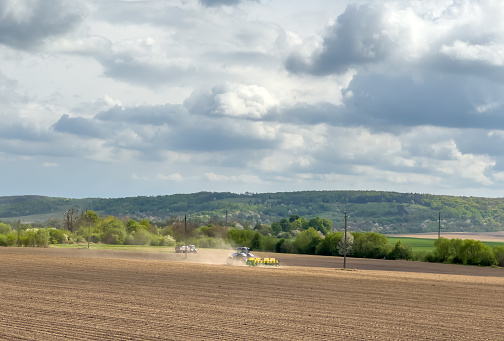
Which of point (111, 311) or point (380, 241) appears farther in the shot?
point (380, 241)

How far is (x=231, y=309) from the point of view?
29344mm

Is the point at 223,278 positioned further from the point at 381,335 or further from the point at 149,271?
the point at 381,335

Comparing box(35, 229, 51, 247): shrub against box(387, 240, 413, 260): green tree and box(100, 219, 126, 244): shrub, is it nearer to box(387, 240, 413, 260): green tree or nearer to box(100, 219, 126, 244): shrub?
box(100, 219, 126, 244): shrub

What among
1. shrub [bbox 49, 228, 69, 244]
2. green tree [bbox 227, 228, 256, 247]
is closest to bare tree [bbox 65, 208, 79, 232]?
shrub [bbox 49, 228, 69, 244]

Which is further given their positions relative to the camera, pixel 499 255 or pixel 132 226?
pixel 132 226

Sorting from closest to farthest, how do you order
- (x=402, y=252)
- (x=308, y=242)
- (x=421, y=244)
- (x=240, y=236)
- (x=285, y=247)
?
→ 1. (x=402, y=252)
2. (x=308, y=242)
3. (x=285, y=247)
4. (x=240, y=236)
5. (x=421, y=244)

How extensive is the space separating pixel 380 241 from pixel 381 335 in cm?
8934

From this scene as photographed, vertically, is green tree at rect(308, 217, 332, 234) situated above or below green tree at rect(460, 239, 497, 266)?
above

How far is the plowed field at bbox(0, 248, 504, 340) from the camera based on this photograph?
74.1ft

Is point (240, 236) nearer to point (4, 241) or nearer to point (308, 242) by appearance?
point (308, 242)

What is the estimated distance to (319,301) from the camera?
112ft

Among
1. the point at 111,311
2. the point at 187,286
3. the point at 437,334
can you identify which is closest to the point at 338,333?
the point at 437,334

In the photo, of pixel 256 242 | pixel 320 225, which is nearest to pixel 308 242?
pixel 256 242

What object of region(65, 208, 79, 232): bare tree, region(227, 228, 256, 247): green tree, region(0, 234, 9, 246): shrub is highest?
region(65, 208, 79, 232): bare tree
